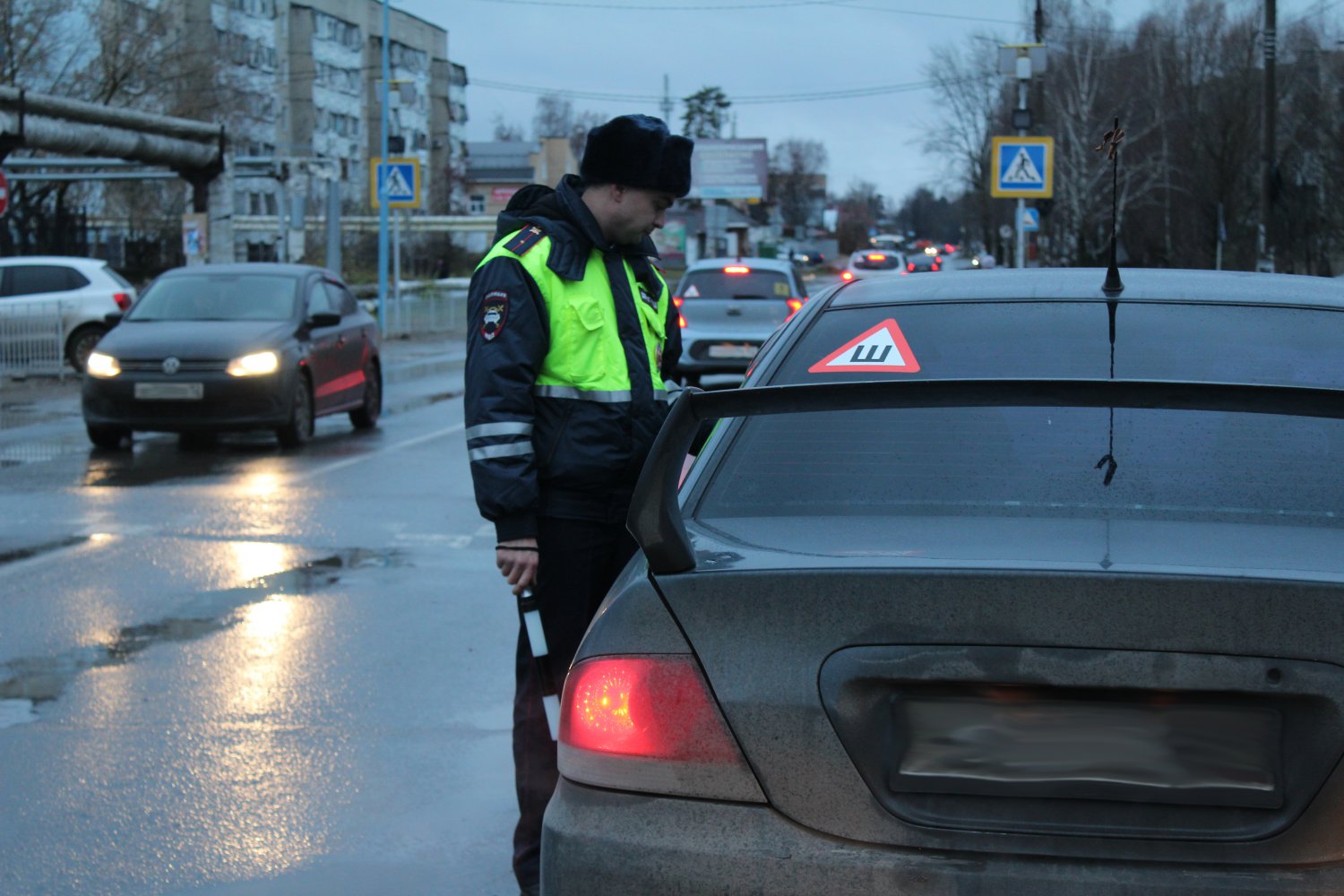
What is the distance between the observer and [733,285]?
64.6ft

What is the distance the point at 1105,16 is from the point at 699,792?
6723 centimetres

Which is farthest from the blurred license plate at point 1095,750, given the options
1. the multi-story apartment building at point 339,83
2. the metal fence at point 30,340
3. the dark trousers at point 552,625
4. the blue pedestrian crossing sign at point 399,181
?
the multi-story apartment building at point 339,83

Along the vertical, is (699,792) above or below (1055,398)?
below

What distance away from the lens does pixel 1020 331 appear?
11.4 ft

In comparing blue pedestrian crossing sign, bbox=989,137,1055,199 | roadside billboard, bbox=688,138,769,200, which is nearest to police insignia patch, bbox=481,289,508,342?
blue pedestrian crossing sign, bbox=989,137,1055,199

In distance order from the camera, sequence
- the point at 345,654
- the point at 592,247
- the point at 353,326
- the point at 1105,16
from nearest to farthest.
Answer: the point at 592,247 → the point at 345,654 → the point at 353,326 → the point at 1105,16

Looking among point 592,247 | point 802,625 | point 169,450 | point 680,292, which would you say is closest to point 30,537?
point 169,450

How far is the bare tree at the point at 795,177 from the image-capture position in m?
173

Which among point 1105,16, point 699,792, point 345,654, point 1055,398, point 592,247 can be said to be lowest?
point 345,654

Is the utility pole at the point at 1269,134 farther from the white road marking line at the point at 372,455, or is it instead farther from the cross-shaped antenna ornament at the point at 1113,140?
the cross-shaped antenna ornament at the point at 1113,140

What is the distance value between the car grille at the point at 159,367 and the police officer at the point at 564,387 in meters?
9.93

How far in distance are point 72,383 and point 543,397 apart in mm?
19333

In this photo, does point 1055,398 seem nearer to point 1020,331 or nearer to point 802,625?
point 802,625

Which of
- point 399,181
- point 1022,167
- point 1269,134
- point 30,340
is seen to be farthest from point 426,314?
point 1269,134
